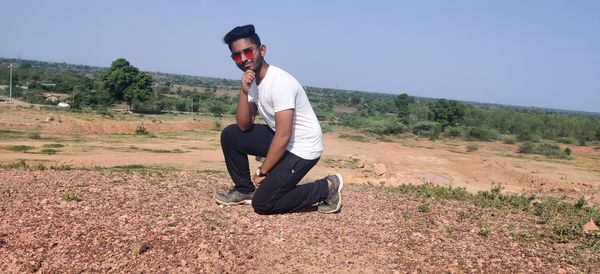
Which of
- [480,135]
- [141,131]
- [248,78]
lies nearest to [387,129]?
[480,135]

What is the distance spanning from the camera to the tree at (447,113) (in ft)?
182

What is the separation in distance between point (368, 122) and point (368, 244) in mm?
48903

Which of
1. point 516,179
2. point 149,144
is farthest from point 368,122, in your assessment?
point 516,179

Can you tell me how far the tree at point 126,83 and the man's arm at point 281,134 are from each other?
4904 centimetres

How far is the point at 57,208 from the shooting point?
174 inches

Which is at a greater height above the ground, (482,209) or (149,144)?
(482,209)

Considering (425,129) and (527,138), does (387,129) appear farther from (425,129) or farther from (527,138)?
(527,138)

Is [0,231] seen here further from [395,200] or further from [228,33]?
[395,200]

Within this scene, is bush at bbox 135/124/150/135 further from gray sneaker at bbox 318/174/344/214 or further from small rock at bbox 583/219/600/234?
small rock at bbox 583/219/600/234

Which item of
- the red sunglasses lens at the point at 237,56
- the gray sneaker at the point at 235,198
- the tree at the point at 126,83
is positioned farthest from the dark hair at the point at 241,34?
the tree at the point at 126,83

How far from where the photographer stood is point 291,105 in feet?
12.9

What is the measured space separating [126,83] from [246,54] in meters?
50.4

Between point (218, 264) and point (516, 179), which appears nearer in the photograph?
point (218, 264)

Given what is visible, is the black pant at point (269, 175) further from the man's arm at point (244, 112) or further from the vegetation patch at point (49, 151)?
the vegetation patch at point (49, 151)
